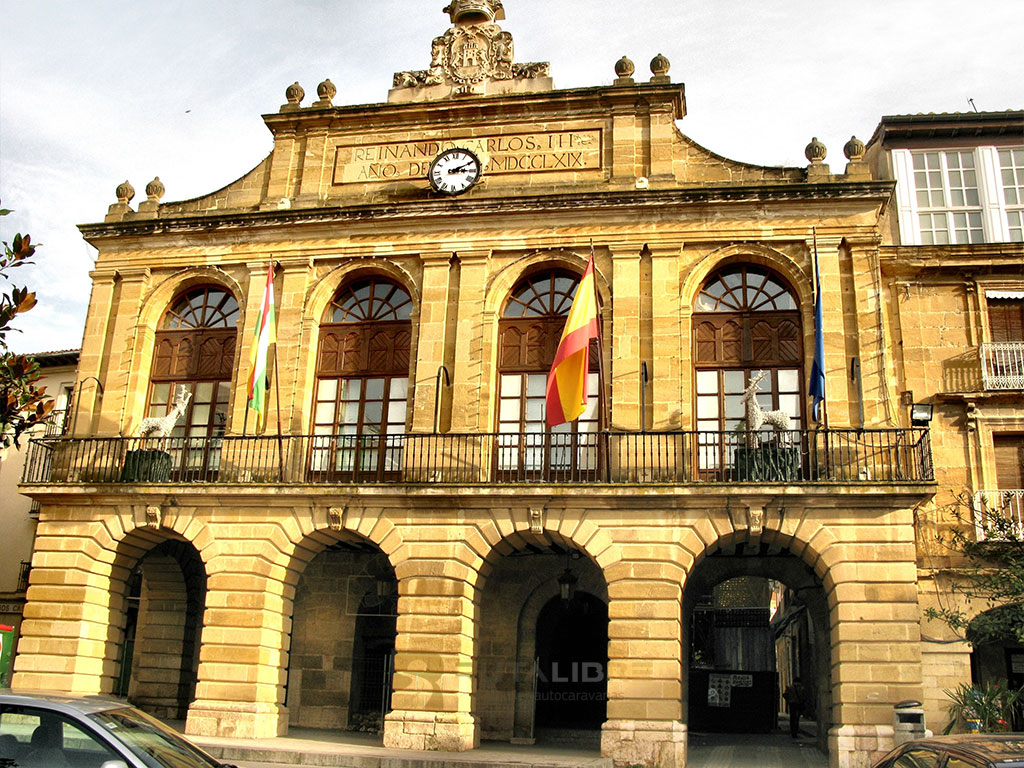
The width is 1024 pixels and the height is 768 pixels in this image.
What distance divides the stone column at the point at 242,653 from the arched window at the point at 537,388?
4385mm

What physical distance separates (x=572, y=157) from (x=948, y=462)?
8.46 metres

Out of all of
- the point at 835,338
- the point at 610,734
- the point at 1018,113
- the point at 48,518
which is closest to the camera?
the point at 610,734

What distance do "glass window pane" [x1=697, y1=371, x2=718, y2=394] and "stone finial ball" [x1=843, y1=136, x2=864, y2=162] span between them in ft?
14.3

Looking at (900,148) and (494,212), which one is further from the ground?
(900,148)

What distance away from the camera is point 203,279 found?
19.8 metres

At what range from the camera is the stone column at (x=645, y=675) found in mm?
15016

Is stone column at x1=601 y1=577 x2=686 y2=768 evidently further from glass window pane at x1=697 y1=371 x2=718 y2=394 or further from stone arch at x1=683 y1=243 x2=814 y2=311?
stone arch at x1=683 y1=243 x2=814 y2=311

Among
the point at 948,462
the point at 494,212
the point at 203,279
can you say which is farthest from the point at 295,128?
the point at 948,462

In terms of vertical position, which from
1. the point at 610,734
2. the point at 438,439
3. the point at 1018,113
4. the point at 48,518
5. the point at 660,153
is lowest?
the point at 610,734

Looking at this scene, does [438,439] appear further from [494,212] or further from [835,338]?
[835,338]

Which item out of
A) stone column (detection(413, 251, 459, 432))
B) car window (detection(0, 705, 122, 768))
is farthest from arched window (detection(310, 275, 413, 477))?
car window (detection(0, 705, 122, 768))

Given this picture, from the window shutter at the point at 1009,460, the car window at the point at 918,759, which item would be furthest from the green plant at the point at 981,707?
the car window at the point at 918,759

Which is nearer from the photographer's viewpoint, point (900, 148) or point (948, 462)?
point (948, 462)

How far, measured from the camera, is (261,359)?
688 inches
